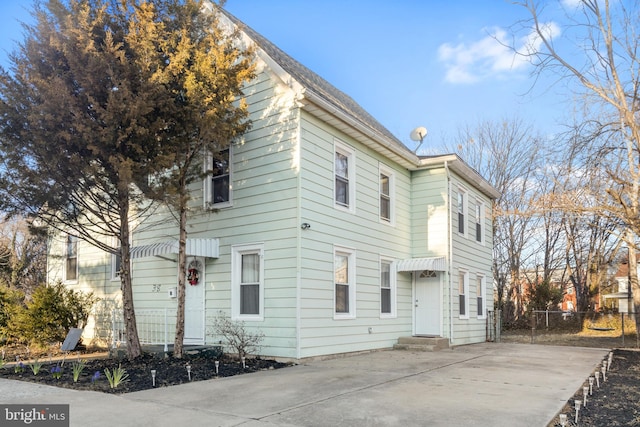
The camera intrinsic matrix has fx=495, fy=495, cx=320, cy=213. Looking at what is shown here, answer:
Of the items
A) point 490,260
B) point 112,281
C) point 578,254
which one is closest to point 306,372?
point 112,281

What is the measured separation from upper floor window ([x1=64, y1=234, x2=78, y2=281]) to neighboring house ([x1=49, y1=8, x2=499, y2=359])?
3.6 inches

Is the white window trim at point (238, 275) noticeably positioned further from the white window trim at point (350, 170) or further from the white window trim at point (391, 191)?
the white window trim at point (391, 191)

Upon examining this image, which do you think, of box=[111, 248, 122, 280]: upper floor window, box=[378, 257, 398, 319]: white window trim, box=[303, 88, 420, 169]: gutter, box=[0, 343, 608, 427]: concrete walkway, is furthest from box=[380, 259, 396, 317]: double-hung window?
box=[111, 248, 122, 280]: upper floor window

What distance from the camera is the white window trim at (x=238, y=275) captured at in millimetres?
10096

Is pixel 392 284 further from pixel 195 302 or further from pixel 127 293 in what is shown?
pixel 127 293

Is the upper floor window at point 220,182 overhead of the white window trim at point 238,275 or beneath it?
overhead

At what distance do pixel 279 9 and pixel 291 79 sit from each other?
11.3ft

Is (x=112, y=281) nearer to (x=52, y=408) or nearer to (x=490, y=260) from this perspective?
(x=52, y=408)

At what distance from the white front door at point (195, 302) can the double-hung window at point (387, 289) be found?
14.5ft

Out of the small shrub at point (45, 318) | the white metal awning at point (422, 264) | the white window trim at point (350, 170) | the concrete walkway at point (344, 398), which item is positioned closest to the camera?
the concrete walkway at point (344, 398)

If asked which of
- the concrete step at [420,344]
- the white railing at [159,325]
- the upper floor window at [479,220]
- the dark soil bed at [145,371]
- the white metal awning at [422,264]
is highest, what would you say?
A: the upper floor window at [479,220]

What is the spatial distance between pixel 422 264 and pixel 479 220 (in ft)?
17.1

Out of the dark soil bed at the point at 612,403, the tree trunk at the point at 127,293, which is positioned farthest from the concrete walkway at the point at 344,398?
the tree trunk at the point at 127,293

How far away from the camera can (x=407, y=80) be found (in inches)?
536
